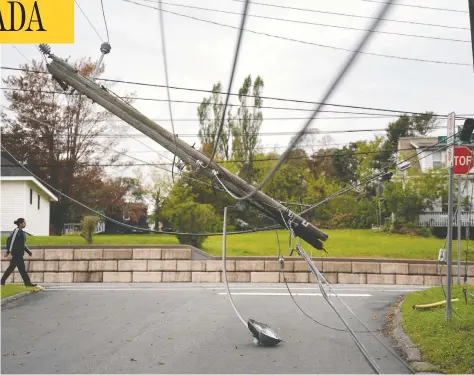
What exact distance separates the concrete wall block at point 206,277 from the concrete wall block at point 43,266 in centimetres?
413

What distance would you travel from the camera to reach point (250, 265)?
1666 centimetres

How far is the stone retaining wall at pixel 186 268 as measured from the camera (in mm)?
16453

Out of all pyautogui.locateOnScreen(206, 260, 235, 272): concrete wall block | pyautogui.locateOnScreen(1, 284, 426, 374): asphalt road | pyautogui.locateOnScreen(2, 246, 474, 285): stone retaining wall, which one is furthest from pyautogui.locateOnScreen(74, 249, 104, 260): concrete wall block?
pyautogui.locateOnScreen(206, 260, 235, 272): concrete wall block

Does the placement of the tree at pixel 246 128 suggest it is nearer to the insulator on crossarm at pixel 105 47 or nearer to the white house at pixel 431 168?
the white house at pixel 431 168

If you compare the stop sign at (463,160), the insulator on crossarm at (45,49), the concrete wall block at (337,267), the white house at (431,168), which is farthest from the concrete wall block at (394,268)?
the white house at (431,168)

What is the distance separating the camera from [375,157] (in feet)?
123

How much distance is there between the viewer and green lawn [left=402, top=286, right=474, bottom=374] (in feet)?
20.4

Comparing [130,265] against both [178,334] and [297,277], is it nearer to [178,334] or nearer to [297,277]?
[297,277]

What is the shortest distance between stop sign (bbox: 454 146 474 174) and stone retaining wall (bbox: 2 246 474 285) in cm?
597

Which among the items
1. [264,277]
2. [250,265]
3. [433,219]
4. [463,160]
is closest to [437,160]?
[433,219]

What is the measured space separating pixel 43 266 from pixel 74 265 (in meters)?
0.90

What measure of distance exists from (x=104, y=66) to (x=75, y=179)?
20.4 feet

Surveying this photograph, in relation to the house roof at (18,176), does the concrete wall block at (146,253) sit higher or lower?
lower

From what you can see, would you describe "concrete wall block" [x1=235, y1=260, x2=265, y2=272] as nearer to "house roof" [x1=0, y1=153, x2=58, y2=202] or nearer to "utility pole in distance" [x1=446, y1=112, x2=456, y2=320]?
"utility pole in distance" [x1=446, y1=112, x2=456, y2=320]
